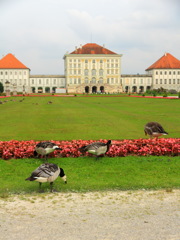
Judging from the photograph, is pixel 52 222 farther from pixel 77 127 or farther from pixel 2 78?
pixel 2 78

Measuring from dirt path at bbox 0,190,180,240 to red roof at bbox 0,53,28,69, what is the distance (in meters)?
109

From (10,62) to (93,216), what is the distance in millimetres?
113136

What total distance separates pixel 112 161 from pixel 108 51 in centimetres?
10619

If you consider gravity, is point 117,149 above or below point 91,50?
below

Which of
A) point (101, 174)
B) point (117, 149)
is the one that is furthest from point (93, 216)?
point (117, 149)

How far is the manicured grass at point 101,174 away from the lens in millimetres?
6262

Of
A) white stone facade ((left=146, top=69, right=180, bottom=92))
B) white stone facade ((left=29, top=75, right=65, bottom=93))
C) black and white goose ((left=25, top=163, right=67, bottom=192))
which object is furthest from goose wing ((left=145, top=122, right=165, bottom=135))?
white stone facade ((left=146, top=69, right=180, bottom=92))

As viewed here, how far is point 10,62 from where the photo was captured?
11144 cm

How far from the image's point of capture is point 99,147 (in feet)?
25.8

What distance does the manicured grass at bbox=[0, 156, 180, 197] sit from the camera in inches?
247

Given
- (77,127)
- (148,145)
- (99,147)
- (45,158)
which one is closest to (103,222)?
(99,147)

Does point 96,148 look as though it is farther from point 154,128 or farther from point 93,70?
point 93,70

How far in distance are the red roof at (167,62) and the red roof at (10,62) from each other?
50.2m

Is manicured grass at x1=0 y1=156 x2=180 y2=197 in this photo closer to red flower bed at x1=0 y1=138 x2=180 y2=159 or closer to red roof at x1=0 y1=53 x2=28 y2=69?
red flower bed at x1=0 y1=138 x2=180 y2=159
